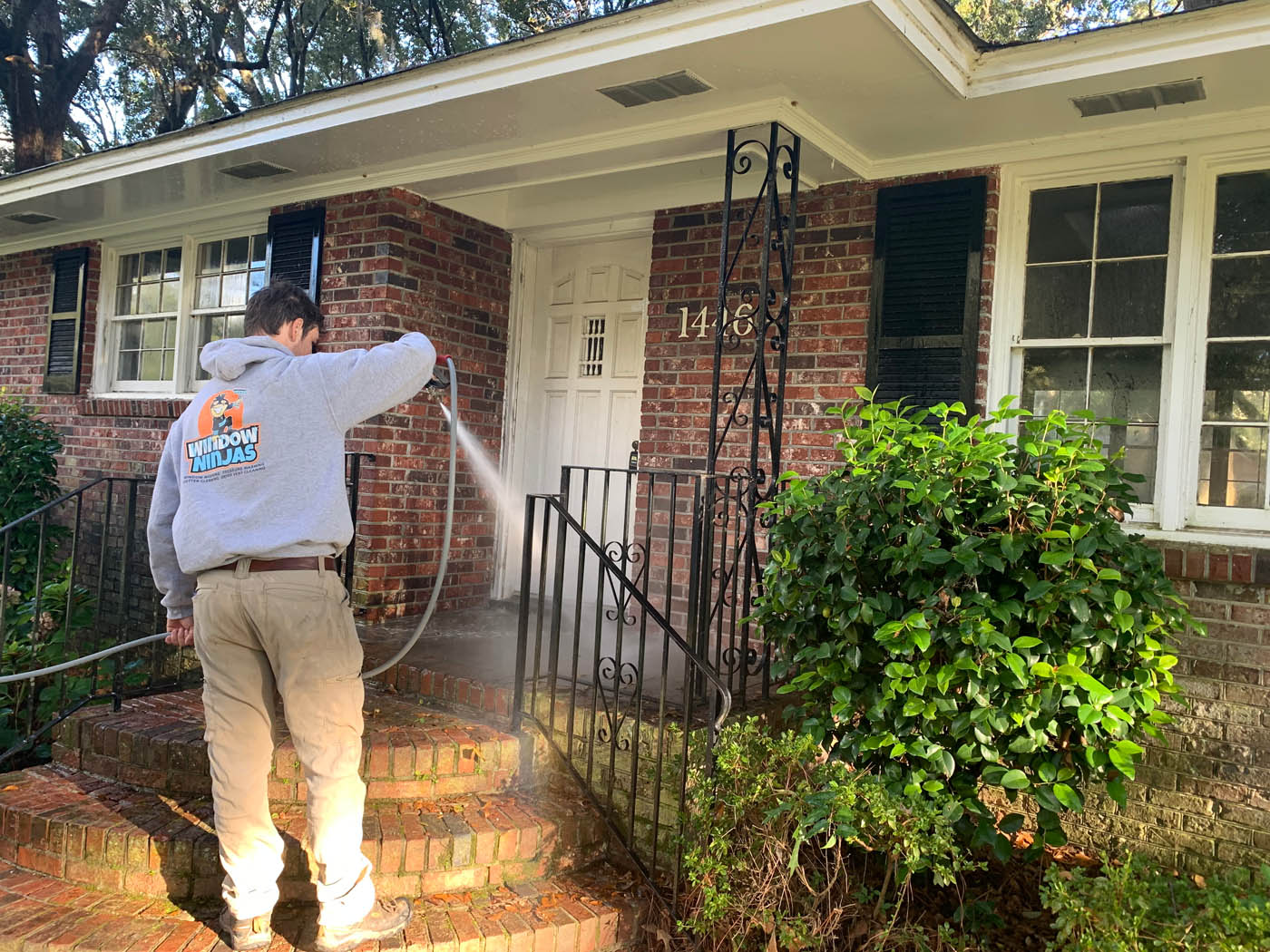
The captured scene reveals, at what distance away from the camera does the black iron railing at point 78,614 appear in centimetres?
395

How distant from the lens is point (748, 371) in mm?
4027

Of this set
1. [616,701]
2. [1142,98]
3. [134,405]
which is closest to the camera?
[616,701]

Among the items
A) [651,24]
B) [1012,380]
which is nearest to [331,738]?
[651,24]

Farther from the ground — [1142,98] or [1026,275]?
[1142,98]

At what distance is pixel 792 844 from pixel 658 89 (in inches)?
112

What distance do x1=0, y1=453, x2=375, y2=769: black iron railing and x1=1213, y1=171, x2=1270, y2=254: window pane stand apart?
145 inches

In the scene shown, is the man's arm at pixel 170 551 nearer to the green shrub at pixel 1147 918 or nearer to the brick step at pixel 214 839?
the brick step at pixel 214 839

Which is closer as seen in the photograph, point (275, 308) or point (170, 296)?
point (275, 308)

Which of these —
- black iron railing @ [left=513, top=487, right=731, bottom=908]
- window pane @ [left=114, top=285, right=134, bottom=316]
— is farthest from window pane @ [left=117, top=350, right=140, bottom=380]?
black iron railing @ [left=513, top=487, right=731, bottom=908]

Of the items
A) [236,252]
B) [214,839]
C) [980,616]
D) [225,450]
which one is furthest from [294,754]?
[236,252]

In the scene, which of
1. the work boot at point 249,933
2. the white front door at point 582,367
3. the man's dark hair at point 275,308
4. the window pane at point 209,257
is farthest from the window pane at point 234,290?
the work boot at point 249,933

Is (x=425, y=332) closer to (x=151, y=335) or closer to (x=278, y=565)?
(x=151, y=335)

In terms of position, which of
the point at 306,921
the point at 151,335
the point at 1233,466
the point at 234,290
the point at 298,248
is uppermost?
the point at 298,248

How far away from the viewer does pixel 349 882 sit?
2.53m
